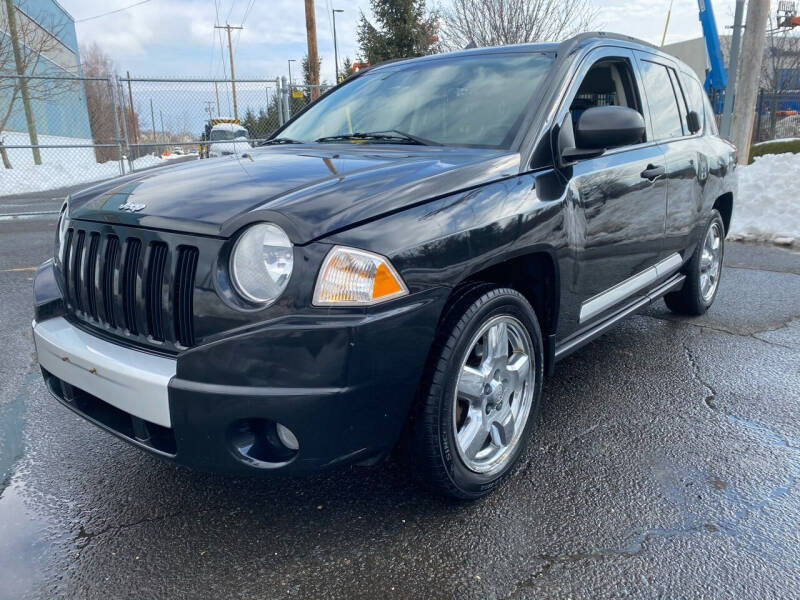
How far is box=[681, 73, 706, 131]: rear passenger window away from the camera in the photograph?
435cm

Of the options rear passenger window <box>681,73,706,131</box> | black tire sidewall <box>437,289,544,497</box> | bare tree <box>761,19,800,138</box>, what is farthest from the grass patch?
bare tree <box>761,19,800,138</box>

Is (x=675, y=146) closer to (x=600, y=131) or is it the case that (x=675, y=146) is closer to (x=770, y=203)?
(x=600, y=131)

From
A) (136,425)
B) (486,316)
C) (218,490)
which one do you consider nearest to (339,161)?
(486,316)

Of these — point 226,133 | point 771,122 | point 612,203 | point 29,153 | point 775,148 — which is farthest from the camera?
point 29,153

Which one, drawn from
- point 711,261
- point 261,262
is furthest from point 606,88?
point 261,262

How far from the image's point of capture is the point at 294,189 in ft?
6.98

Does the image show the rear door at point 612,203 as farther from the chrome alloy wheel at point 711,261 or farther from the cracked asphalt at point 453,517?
the chrome alloy wheel at point 711,261

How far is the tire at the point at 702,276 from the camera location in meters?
4.46

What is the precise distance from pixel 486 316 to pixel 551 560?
0.85m

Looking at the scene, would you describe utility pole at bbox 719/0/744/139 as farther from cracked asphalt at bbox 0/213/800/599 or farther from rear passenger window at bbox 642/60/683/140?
cracked asphalt at bbox 0/213/800/599

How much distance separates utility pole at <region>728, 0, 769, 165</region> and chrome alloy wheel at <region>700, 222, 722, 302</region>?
302 inches

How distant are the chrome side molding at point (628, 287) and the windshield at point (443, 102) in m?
0.92

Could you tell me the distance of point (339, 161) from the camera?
2.55 m

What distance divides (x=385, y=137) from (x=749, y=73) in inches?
417
